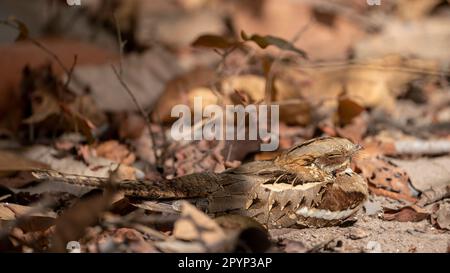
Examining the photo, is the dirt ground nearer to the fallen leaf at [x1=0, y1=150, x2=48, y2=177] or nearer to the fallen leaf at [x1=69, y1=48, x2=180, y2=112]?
the fallen leaf at [x1=0, y1=150, x2=48, y2=177]

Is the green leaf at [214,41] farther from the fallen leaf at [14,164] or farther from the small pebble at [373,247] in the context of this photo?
the small pebble at [373,247]

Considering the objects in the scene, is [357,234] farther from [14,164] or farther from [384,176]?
[14,164]

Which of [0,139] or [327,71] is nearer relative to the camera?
[0,139]

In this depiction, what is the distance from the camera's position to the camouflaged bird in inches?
86.4

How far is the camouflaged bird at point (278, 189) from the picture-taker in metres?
2.19

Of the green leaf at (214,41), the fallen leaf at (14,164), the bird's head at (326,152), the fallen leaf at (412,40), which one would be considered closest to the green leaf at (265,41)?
the green leaf at (214,41)

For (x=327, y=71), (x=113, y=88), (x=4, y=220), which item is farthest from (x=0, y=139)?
(x=327, y=71)

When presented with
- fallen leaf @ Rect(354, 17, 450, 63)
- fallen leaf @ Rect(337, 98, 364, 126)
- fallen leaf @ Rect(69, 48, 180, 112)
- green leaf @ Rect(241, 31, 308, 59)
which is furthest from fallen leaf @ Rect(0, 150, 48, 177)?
fallen leaf @ Rect(354, 17, 450, 63)

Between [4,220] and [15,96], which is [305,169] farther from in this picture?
[15,96]

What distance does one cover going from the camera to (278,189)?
7.30 ft

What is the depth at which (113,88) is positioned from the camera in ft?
12.0

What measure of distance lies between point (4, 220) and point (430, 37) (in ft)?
10.5

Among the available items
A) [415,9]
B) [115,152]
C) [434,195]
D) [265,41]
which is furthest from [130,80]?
[415,9]
